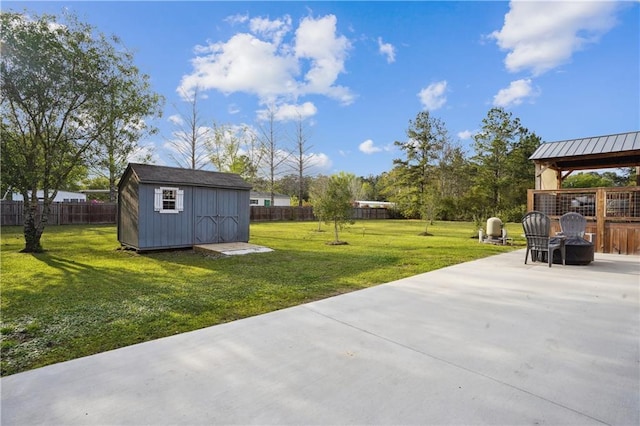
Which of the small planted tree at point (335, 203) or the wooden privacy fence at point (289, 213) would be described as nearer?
the small planted tree at point (335, 203)

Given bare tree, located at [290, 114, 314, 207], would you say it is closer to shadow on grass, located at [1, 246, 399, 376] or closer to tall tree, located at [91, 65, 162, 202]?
tall tree, located at [91, 65, 162, 202]

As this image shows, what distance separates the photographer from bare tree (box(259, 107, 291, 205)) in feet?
103

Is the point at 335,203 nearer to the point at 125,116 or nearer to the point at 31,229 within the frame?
the point at 125,116

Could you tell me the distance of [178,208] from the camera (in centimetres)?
908

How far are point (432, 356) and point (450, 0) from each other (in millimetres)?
10181

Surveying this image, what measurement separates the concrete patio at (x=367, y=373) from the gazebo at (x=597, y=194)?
6235 millimetres

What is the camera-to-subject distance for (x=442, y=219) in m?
31.0

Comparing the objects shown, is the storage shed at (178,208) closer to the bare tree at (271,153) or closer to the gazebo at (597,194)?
the gazebo at (597,194)

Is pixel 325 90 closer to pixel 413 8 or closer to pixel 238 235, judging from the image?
pixel 413 8

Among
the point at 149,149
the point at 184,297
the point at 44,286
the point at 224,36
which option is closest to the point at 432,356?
the point at 184,297

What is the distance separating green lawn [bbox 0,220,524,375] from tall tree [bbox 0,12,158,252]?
224cm

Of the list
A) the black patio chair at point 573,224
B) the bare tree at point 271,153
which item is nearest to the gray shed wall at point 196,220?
the black patio chair at point 573,224

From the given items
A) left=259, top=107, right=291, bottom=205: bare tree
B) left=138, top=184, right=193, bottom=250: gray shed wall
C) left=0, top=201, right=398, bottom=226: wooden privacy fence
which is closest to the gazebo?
left=0, top=201, right=398, bottom=226: wooden privacy fence

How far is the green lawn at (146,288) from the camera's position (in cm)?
303
